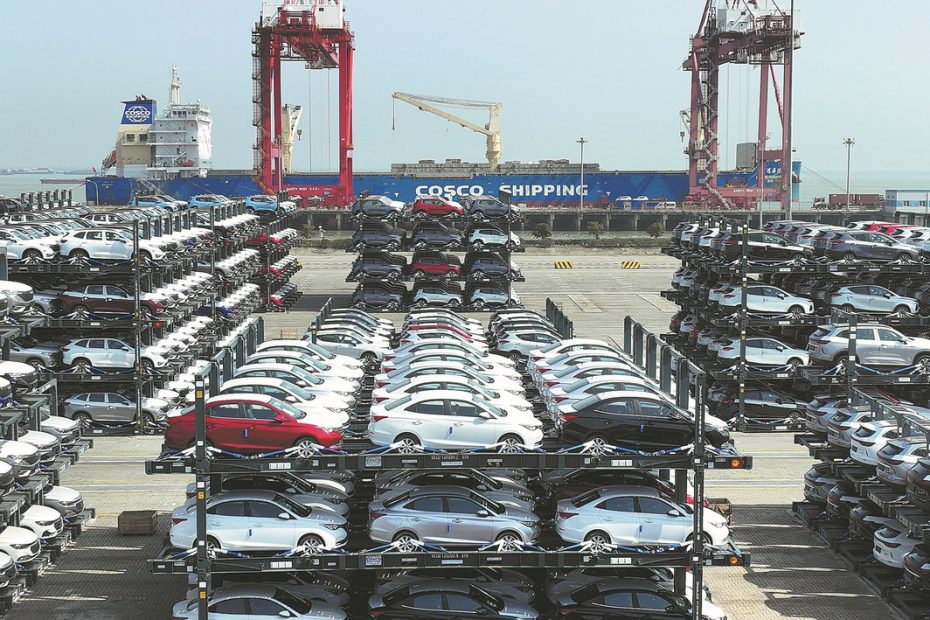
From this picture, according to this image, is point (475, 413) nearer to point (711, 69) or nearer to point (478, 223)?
point (478, 223)

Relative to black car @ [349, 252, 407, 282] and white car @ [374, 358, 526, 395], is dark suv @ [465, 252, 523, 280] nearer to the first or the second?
black car @ [349, 252, 407, 282]

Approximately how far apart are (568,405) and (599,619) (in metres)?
3.67

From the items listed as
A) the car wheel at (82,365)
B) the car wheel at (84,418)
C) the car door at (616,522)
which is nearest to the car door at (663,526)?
the car door at (616,522)

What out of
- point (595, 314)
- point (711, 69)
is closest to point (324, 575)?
point (595, 314)

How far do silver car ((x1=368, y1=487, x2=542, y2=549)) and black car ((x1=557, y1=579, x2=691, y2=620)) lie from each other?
1.39 m

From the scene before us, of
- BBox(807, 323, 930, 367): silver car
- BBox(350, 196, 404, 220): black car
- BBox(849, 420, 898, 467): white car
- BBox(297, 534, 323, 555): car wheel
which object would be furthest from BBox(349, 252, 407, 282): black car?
BBox(297, 534, 323, 555): car wheel

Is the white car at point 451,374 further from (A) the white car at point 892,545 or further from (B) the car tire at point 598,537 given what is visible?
(A) the white car at point 892,545

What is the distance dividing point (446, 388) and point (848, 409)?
10.8 m

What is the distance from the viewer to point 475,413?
64.1ft

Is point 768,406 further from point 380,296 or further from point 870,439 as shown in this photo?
point 380,296

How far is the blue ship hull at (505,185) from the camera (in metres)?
134

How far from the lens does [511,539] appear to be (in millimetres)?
18531

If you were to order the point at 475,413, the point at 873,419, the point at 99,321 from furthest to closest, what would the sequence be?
the point at 99,321 < the point at 873,419 < the point at 475,413

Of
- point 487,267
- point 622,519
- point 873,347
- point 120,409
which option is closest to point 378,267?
point 487,267
